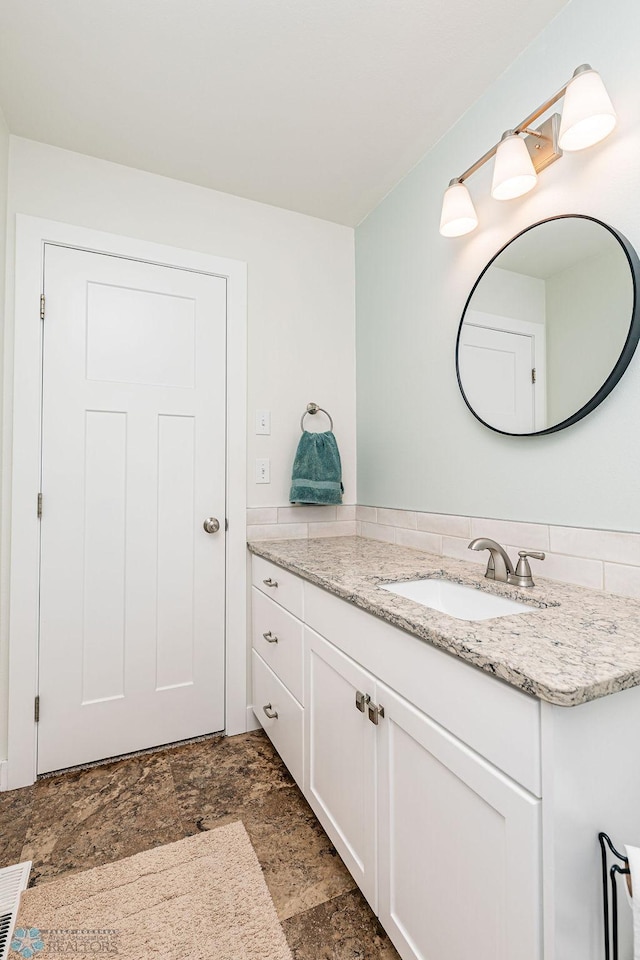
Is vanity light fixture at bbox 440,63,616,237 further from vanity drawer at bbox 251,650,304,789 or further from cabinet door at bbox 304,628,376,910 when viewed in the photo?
vanity drawer at bbox 251,650,304,789

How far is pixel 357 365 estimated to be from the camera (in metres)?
2.36

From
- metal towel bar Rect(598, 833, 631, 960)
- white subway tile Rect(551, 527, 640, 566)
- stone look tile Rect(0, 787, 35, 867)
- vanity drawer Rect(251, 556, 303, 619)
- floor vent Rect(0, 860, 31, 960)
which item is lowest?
stone look tile Rect(0, 787, 35, 867)

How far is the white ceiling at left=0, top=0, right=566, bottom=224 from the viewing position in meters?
1.30

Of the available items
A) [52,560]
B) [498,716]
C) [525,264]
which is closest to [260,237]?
[525,264]

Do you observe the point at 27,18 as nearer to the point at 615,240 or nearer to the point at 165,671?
the point at 615,240

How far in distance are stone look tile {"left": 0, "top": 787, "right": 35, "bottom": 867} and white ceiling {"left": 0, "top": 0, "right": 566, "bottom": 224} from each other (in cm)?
243

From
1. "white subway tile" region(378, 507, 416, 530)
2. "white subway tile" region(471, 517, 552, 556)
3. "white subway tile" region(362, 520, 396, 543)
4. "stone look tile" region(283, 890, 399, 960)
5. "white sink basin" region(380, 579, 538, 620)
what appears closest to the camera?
"stone look tile" region(283, 890, 399, 960)

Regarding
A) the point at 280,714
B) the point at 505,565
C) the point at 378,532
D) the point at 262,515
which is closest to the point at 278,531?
the point at 262,515

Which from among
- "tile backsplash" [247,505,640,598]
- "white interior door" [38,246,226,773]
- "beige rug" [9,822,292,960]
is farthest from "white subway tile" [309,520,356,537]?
"beige rug" [9,822,292,960]

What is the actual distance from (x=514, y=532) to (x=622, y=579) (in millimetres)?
344

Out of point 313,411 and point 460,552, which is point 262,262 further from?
point 460,552

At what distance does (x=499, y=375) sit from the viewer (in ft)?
4.88

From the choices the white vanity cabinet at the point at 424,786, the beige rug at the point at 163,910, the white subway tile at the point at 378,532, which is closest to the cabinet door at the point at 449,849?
the white vanity cabinet at the point at 424,786

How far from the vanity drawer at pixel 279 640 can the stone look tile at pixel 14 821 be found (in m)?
0.91
